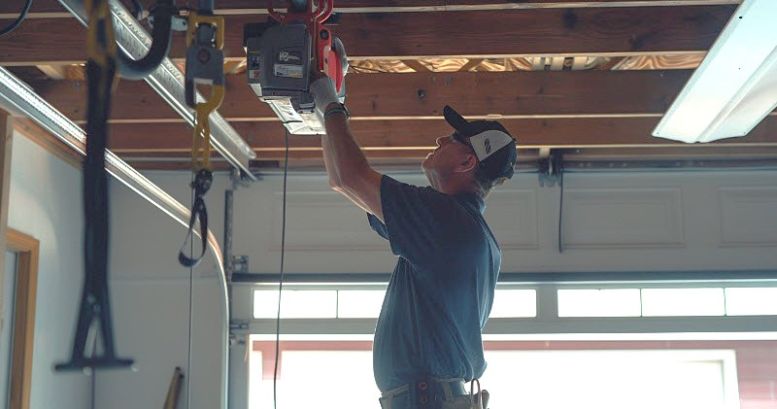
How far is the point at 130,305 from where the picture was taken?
6.26 meters

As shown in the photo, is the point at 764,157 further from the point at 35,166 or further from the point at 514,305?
the point at 35,166

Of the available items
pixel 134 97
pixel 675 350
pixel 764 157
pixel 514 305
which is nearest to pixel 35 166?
pixel 134 97

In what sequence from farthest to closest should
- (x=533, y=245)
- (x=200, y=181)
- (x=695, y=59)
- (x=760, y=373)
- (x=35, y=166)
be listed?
1. (x=760, y=373)
2. (x=533, y=245)
3. (x=35, y=166)
4. (x=695, y=59)
5. (x=200, y=181)

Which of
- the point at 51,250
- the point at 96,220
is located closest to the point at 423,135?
the point at 51,250

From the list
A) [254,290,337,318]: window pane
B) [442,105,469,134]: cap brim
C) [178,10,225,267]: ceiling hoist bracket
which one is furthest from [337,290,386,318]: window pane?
[178,10,225,267]: ceiling hoist bracket

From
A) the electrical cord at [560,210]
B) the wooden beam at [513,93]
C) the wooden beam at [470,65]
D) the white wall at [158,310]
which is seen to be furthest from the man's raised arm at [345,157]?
the electrical cord at [560,210]

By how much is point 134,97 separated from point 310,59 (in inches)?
106

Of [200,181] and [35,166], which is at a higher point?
[35,166]

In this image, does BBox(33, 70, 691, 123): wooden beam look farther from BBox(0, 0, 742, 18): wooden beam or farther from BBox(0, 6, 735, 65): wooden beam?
BBox(0, 0, 742, 18): wooden beam

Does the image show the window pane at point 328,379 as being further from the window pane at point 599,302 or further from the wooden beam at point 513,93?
the wooden beam at point 513,93

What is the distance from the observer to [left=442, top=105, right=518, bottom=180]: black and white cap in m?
3.21

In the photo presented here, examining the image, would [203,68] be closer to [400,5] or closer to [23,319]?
[400,5]

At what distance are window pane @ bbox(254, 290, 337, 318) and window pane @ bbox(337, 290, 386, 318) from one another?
4cm

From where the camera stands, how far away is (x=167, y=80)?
162 inches
